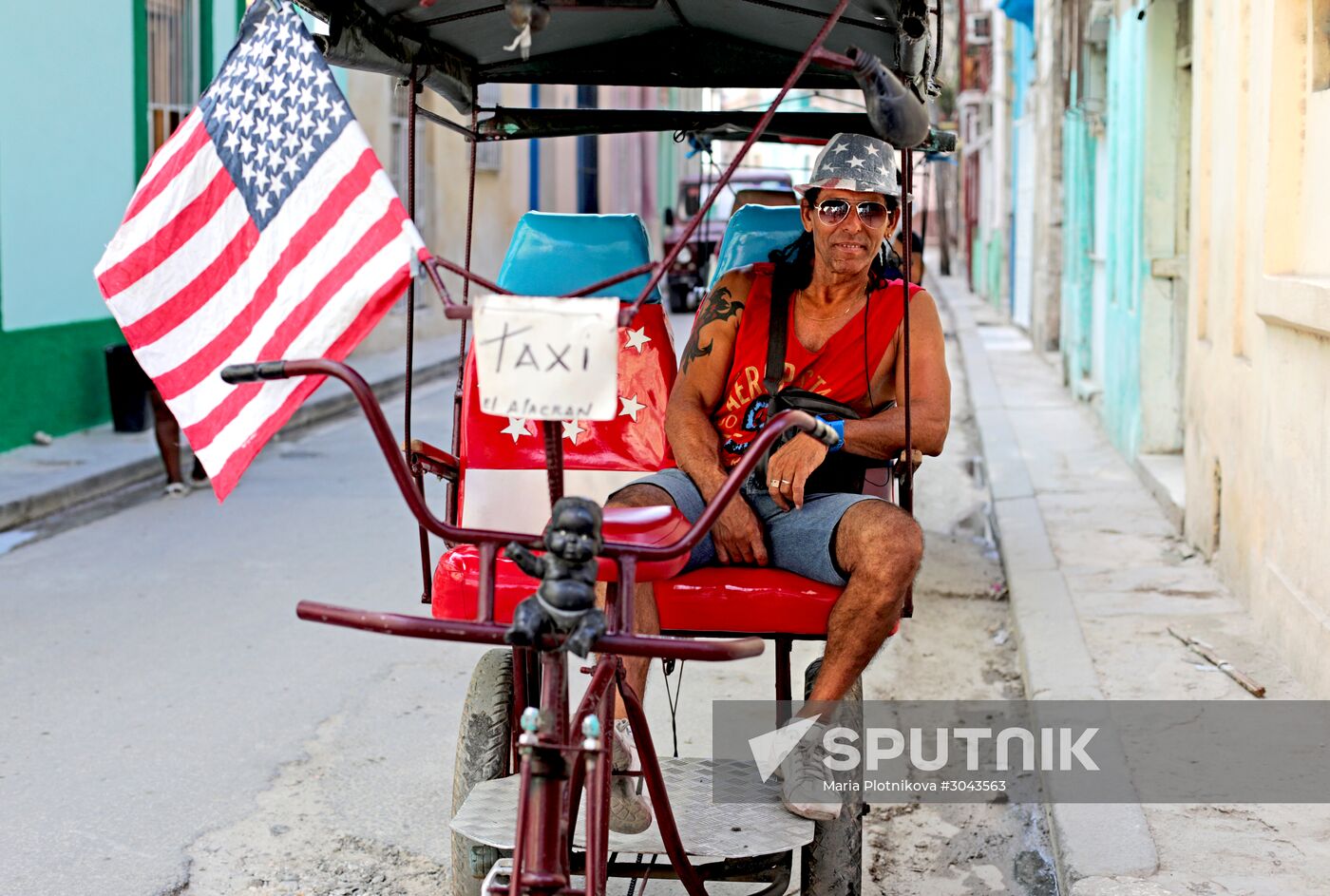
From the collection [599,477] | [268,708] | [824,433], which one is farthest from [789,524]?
[268,708]

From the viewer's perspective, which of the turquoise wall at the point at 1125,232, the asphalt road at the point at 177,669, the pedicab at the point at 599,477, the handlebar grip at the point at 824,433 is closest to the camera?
the pedicab at the point at 599,477

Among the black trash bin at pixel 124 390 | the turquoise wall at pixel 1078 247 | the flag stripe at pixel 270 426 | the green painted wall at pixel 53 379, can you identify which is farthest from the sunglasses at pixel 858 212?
the turquoise wall at pixel 1078 247

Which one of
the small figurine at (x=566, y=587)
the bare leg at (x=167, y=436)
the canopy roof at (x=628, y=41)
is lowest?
the bare leg at (x=167, y=436)

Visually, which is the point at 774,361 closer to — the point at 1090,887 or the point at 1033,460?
the point at 1090,887

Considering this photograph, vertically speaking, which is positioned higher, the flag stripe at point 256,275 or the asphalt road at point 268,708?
the flag stripe at point 256,275

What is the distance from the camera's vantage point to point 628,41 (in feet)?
16.2

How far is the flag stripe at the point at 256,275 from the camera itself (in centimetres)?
320

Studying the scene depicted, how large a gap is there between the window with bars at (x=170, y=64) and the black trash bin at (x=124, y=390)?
214 centimetres

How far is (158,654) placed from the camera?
6.28 metres

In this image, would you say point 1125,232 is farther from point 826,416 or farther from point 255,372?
point 255,372

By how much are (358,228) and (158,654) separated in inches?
144

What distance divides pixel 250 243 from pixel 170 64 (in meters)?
11.0

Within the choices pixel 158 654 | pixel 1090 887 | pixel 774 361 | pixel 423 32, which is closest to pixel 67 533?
pixel 158 654

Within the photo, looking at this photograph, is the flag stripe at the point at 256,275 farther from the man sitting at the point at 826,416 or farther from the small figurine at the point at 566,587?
the man sitting at the point at 826,416
